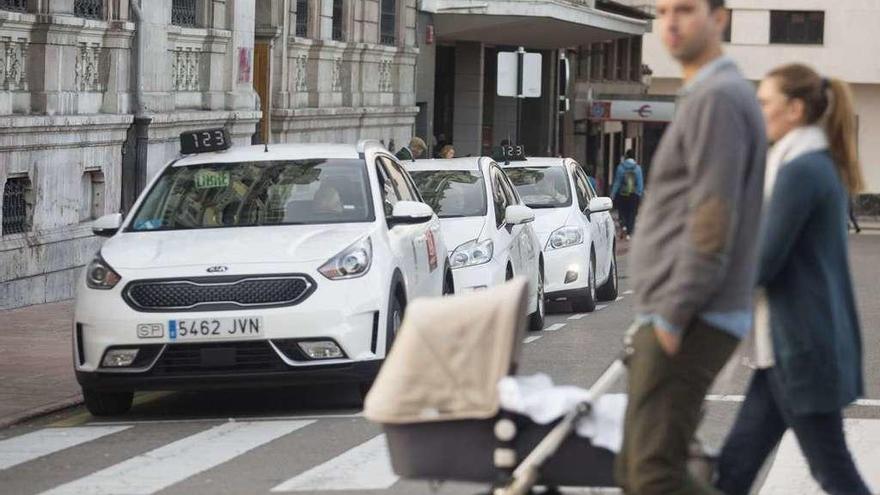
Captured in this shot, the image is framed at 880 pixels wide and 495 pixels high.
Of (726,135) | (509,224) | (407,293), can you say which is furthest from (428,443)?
(509,224)

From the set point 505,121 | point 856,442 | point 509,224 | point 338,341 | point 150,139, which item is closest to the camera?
point 856,442

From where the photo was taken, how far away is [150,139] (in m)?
24.0

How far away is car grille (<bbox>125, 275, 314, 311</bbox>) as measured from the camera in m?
11.5

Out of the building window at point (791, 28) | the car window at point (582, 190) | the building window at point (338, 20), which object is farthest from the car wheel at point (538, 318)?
the building window at point (791, 28)

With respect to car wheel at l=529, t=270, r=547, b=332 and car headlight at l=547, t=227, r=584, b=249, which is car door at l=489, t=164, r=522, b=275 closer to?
car wheel at l=529, t=270, r=547, b=332

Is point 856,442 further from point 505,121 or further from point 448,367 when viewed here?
point 505,121

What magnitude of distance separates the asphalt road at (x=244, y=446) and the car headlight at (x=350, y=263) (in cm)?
81

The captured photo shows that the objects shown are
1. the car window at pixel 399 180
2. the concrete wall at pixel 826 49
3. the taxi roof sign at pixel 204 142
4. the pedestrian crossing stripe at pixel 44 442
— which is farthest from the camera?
the concrete wall at pixel 826 49

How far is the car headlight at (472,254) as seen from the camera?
1703 centimetres

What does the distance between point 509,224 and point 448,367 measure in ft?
39.7

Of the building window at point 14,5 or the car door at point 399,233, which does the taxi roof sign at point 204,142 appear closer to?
the car door at point 399,233

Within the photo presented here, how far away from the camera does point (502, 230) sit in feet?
58.2

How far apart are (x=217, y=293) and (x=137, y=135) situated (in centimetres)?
1237

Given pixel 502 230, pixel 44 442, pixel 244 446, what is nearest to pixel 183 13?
pixel 502 230
